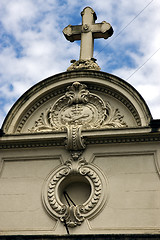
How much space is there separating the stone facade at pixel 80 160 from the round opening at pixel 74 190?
23 mm

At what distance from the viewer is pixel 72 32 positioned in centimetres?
1298

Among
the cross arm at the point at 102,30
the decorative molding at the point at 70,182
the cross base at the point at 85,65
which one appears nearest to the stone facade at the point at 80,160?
the decorative molding at the point at 70,182

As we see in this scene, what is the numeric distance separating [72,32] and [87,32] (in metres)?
0.44

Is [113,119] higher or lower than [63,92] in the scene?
lower

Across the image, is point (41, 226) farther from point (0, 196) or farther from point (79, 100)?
point (79, 100)

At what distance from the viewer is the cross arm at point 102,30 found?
500 inches

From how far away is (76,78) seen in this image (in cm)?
1165

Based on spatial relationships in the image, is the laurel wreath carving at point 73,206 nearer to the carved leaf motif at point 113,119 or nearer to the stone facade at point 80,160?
the stone facade at point 80,160

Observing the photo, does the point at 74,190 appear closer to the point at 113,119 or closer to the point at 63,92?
the point at 113,119

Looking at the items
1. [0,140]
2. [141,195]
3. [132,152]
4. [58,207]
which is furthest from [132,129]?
[0,140]

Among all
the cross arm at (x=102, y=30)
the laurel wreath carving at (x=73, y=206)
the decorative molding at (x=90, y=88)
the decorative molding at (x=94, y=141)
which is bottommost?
the laurel wreath carving at (x=73, y=206)

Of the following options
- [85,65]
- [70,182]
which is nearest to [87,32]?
[85,65]

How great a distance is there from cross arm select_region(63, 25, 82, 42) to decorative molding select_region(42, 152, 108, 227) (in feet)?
12.8

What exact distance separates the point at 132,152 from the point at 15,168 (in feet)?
8.94
